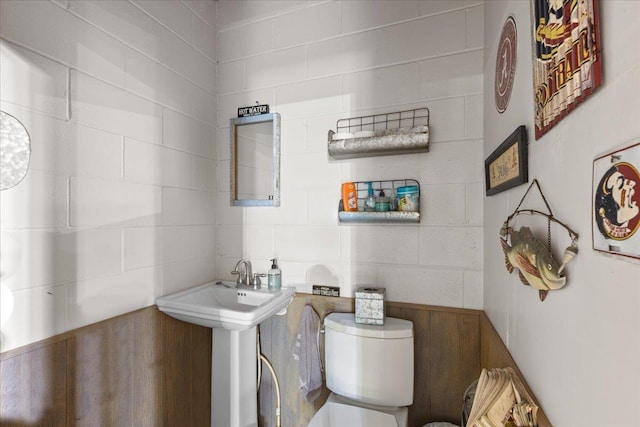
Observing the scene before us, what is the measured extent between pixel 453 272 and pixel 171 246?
1.45 m

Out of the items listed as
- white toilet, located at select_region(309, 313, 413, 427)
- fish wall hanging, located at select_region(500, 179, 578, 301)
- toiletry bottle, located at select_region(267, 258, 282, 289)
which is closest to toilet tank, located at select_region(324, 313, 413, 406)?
white toilet, located at select_region(309, 313, 413, 427)

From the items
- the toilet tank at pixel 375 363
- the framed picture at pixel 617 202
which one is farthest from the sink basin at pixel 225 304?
the framed picture at pixel 617 202

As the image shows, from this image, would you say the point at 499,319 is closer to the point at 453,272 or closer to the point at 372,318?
the point at 453,272

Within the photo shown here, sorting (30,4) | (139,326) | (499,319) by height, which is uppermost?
(30,4)

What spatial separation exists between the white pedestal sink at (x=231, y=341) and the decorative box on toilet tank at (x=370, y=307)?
39 cm

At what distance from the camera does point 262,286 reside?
1.64 meters

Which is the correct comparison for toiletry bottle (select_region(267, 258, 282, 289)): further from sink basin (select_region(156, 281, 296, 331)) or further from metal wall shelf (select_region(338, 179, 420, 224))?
metal wall shelf (select_region(338, 179, 420, 224))

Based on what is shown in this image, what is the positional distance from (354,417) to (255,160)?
143cm

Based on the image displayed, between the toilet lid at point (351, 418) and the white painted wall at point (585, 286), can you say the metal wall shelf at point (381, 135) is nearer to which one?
the white painted wall at point (585, 286)

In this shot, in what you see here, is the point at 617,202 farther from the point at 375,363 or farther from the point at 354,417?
the point at 354,417

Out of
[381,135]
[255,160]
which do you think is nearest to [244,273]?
[255,160]

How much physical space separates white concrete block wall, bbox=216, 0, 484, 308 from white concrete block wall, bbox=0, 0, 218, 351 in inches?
10.0

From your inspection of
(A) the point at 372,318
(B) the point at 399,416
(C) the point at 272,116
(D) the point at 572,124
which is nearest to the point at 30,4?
(C) the point at 272,116

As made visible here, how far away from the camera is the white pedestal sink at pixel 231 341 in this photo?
51.8 inches
